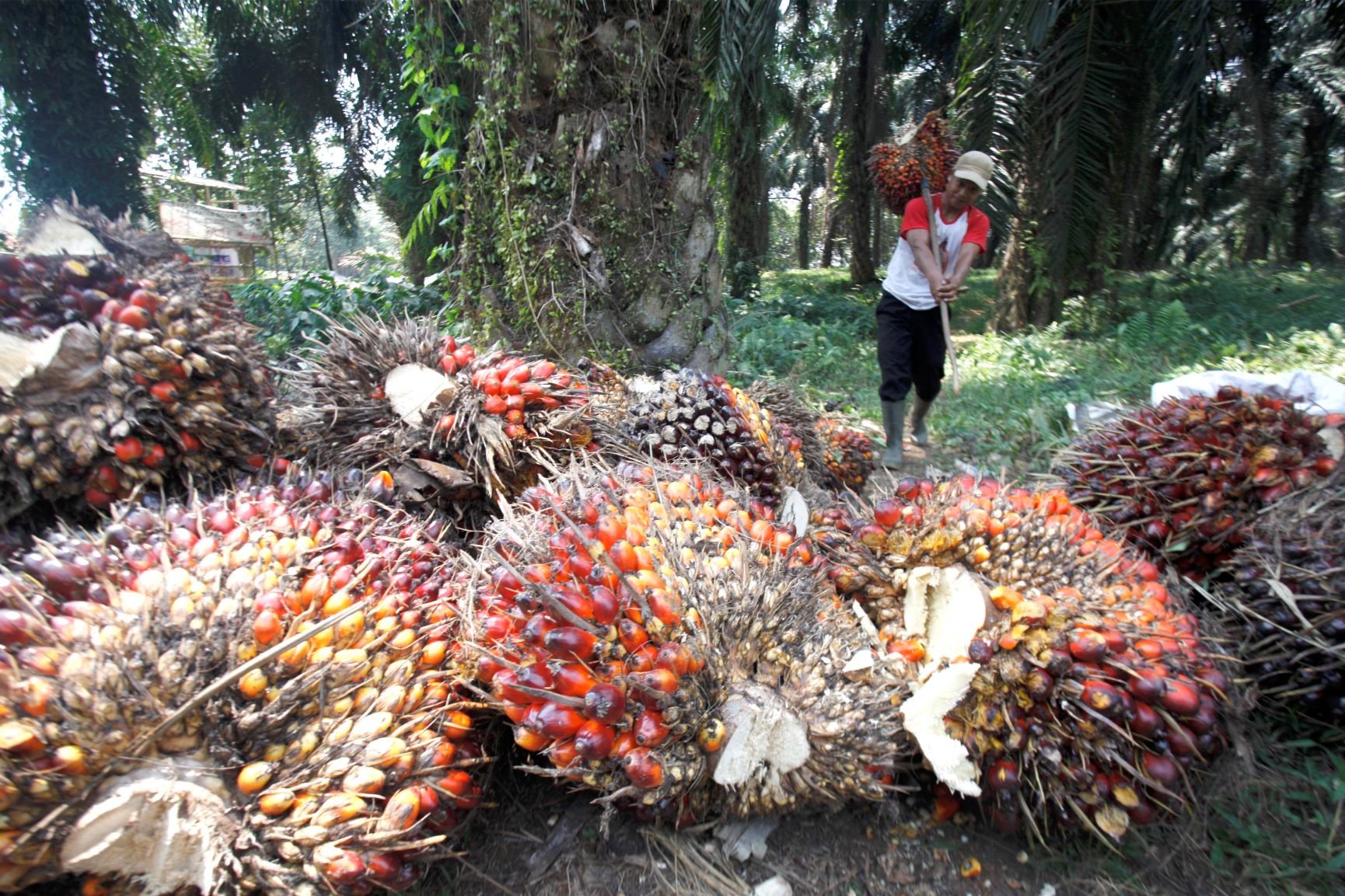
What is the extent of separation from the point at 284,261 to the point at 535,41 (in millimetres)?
35540

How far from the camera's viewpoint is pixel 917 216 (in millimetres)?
4070

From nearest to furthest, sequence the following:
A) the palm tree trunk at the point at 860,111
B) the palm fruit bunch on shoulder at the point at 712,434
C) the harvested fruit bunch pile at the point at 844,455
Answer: the palm fruit bunch on shoulder at the point at 712,434 → the harvested fruit bunch pile at the point at 844,455 → the palm tree trunk at the point at 860,111

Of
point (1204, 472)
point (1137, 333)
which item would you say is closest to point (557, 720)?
point (1204, 472)

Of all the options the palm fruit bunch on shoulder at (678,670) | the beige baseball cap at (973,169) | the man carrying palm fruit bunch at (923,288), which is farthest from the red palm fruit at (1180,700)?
the beige baseball cap at (973,169)

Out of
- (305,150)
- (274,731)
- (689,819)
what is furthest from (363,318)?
(305,150)

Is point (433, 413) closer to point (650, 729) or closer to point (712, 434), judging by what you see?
point (712, 434)

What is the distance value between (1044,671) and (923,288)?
317cm

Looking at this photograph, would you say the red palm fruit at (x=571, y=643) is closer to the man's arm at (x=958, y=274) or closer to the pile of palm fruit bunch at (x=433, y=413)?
the pile of palm fruit bunch at (x=433, y=413)

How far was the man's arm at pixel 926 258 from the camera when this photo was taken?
3996 millimetres

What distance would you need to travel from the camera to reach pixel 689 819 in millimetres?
1418

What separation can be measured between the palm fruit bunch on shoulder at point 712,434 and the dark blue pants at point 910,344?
7.30 feet

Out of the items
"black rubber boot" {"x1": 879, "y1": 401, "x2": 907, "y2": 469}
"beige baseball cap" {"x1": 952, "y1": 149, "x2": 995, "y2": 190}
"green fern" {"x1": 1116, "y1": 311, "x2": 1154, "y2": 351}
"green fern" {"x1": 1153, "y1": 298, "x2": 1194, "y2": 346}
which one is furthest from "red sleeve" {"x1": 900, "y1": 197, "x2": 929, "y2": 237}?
"green fern" {"x1": 1153, "y1": 298, "x2": 1194, "y2": 346}

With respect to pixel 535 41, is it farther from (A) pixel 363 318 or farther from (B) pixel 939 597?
(B) pixel 939 597

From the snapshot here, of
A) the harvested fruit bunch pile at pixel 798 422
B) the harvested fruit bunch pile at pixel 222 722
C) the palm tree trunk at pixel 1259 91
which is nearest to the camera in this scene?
the harvested fruit bunch pile at pixel 222 722
